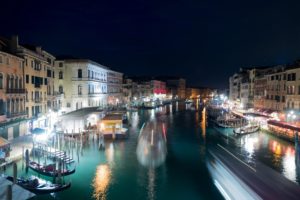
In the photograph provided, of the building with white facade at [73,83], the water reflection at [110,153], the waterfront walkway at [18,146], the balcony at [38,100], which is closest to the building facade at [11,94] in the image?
the waterfront walkway at [18,146]

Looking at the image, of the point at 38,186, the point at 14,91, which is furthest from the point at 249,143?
the point at 14,91

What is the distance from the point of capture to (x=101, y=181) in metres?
25.0

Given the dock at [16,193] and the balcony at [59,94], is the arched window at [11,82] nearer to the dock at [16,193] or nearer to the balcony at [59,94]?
the balcony at [59,94]

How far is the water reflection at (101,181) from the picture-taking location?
22.3 m

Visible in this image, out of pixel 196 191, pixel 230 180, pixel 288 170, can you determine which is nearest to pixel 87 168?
pixel 196 191

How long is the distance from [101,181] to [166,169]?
685 cm

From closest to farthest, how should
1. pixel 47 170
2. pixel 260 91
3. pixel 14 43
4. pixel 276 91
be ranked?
pixel 47 170
pixel 14 43
pixel 276 91
pixel 260 91

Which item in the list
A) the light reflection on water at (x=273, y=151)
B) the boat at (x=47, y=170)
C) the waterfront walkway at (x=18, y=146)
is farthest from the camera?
the light reflection on water at (x=273, y=151)

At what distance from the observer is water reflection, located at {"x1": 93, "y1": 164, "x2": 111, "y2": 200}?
22.3 meters

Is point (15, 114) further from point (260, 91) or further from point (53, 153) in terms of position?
point (260, 91)

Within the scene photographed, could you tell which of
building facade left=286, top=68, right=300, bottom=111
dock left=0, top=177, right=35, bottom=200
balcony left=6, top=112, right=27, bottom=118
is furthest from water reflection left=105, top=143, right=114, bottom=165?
building facade left=286, top=68, right=300, bottom=111

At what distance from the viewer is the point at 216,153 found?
35.1m

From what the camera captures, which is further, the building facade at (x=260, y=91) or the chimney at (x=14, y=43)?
the building facade at (x=260, y=91)

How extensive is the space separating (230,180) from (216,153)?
10097 millimetres
